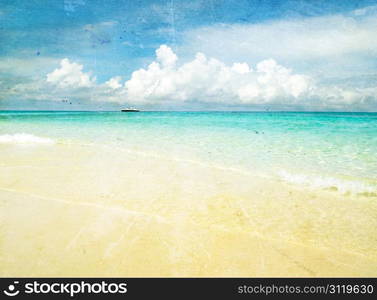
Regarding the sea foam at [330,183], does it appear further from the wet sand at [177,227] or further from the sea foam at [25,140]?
the sea foam at [25,140]

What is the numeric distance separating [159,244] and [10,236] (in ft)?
6.41

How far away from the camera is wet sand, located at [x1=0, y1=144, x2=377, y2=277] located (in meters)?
2.71

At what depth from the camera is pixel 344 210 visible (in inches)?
169

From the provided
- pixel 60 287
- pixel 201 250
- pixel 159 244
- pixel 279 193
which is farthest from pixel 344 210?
pixel 60 287

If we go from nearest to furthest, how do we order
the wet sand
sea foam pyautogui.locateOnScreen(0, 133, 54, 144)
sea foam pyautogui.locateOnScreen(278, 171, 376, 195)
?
the wet sand
sea foam pyautogui.locateOnScreen(278, 171, 376, 195)
sea foam pyautogui.locateOnScreen(0, 133, 54, 144)

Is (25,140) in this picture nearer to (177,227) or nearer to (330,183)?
(177,227)

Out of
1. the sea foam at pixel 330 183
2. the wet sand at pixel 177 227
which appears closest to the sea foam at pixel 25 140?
the wet sand at pixel 177 227

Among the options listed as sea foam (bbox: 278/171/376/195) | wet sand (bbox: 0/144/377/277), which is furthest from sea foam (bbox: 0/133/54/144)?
sea foam (bbox: 278/171/376/195)

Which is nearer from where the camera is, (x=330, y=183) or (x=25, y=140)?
(x=330, y=183)

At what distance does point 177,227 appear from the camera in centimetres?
355

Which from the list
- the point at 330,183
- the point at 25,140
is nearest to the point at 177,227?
the point at 330,183

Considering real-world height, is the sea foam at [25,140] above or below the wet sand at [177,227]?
above

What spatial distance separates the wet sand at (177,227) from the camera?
2713 mm

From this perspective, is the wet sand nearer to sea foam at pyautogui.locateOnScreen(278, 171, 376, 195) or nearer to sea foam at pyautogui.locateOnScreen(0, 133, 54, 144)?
sea foam at pyautogui.locateOnScreen(278, 171, 376, 195)
